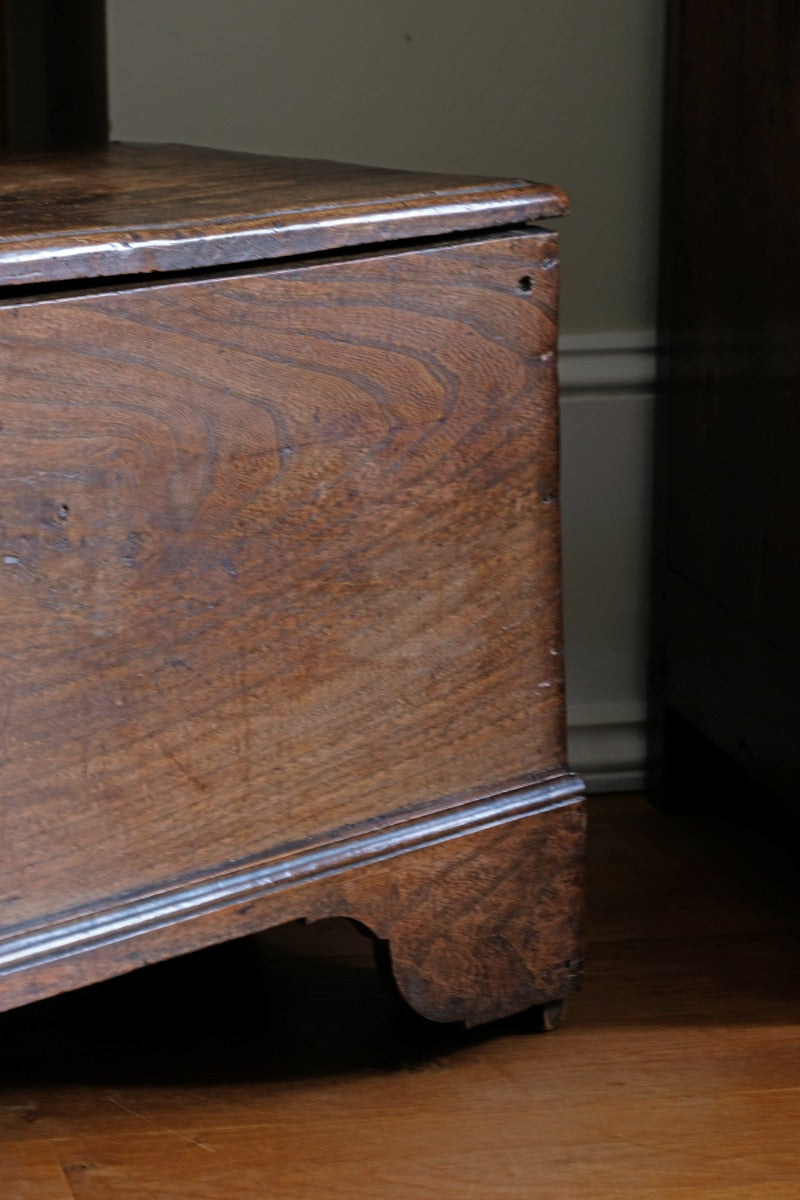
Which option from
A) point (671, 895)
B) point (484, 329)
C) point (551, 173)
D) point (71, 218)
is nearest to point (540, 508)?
point (484, 329)

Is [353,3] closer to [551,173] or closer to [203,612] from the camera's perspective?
[551,173]

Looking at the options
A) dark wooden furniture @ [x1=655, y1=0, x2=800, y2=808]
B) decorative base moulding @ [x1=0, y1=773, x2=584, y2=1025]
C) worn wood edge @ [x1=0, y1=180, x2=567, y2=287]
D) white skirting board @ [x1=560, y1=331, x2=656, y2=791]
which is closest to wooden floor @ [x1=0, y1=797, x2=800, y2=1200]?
decorative base moulding @ [x1=0, y1=773, x2=584, y2=1025]

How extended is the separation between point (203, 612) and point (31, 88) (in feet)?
3.48

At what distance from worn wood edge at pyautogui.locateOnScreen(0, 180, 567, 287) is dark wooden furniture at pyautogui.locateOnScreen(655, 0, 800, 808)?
0.31 metres

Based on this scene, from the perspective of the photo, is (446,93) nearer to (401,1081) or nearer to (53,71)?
(53,71)

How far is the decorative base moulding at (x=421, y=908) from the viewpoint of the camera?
0.86 m

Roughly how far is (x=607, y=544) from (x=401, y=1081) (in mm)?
612

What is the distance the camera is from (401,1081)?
3.16ft

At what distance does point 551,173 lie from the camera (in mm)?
1384

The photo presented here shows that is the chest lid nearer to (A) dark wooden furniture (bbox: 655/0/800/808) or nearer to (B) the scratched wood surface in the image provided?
(B) the scratched wood surface

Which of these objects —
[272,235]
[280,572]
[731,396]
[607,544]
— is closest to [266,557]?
[280,572]

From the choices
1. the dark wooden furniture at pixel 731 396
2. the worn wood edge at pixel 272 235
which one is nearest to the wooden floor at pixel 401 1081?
the dark wooden furniture at pixel 731 396

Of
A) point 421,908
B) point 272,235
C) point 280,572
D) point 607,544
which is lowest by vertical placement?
point 421,908

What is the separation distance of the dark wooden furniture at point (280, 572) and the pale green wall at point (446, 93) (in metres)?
0.36
